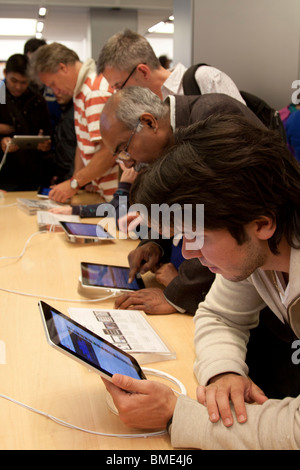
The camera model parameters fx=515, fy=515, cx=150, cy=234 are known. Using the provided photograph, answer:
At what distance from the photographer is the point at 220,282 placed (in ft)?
4.42

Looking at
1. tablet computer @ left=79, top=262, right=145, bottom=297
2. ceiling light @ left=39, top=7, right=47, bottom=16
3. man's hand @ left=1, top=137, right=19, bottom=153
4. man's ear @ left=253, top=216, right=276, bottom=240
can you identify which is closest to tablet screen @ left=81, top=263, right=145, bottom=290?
tablet computer @ left=79, top=262, right=145, bottom=297

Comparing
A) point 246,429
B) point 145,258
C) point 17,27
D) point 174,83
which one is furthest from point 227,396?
point 17,27

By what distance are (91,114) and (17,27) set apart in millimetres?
6701

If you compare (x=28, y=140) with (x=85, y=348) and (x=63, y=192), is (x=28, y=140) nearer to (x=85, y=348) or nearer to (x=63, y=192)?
(x=63, y=192)

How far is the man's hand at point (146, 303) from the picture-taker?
5.33 feet

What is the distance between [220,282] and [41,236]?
1422 millimetres

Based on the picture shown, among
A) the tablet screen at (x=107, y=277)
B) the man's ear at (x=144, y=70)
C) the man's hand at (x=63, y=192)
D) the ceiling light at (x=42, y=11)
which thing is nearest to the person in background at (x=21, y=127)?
the man's hand at (x=63, y=192)

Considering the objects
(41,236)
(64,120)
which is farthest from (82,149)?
(41,236)

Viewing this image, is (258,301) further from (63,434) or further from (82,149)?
(82,149)

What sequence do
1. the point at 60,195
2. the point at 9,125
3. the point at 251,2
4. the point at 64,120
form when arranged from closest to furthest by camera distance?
the point at 251,2 → the point at 60,195 → the point at 64,120 → the point at 9,125

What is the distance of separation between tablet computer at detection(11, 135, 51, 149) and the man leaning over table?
2846mm

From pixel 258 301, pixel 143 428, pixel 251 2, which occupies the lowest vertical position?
pixel 143 428

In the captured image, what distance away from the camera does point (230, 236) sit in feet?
3.37

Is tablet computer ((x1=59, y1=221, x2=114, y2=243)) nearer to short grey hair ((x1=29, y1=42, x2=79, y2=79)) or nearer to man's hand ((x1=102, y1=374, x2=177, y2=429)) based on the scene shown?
short grey hair ((x1=29, y1=42, x2=79, y2=79))
